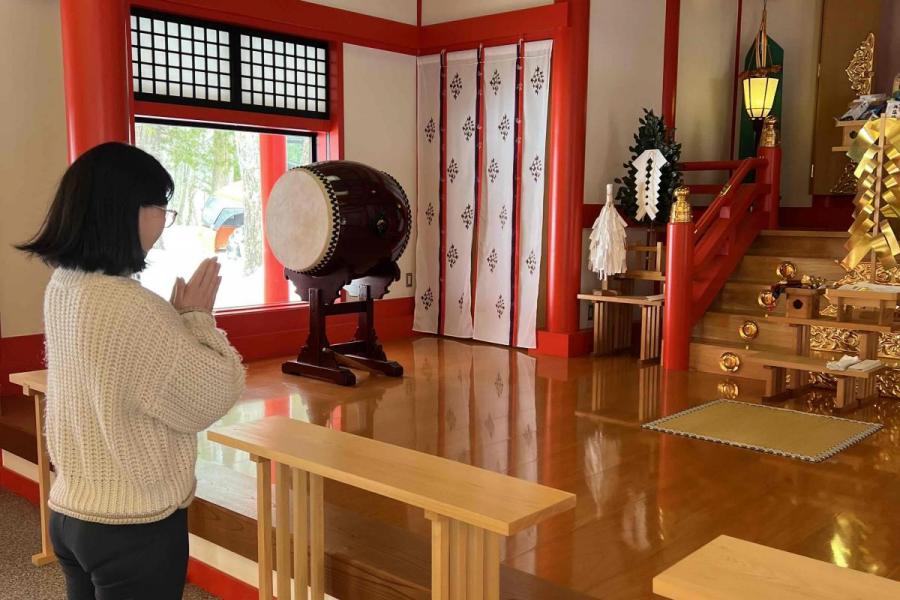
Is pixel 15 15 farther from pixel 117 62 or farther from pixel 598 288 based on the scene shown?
pixel 598 288

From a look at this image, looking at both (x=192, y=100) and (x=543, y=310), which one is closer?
(x=192, y=100)

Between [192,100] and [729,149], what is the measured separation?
5167 mm

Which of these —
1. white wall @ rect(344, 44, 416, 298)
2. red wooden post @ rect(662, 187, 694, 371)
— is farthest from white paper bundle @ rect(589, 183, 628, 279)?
white wall @ rect(344, 44, 416, 298)

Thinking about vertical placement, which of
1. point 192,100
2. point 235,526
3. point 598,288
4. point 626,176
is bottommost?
point 235,526

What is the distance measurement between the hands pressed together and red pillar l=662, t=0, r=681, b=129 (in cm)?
594

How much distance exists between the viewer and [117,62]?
4.58 meters

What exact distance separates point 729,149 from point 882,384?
3.91 m

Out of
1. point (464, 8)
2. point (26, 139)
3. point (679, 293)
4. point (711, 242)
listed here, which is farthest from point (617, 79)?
point (26, 139)

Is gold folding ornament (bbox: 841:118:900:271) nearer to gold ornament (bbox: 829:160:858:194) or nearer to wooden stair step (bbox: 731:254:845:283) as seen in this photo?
wooden stair step (bbox: 731:254:845:283)

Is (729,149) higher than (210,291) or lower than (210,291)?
higher

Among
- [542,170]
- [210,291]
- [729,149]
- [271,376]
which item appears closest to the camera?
[210,291]

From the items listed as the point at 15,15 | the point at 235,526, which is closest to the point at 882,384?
the point at 235,526

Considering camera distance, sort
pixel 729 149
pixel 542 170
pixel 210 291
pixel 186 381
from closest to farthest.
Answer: pixel 186 381, pixel 210 291, pixel 542 170, pixel 729 149

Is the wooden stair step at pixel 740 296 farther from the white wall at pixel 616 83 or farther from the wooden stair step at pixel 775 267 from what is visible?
the white wall at pixel 616 83
